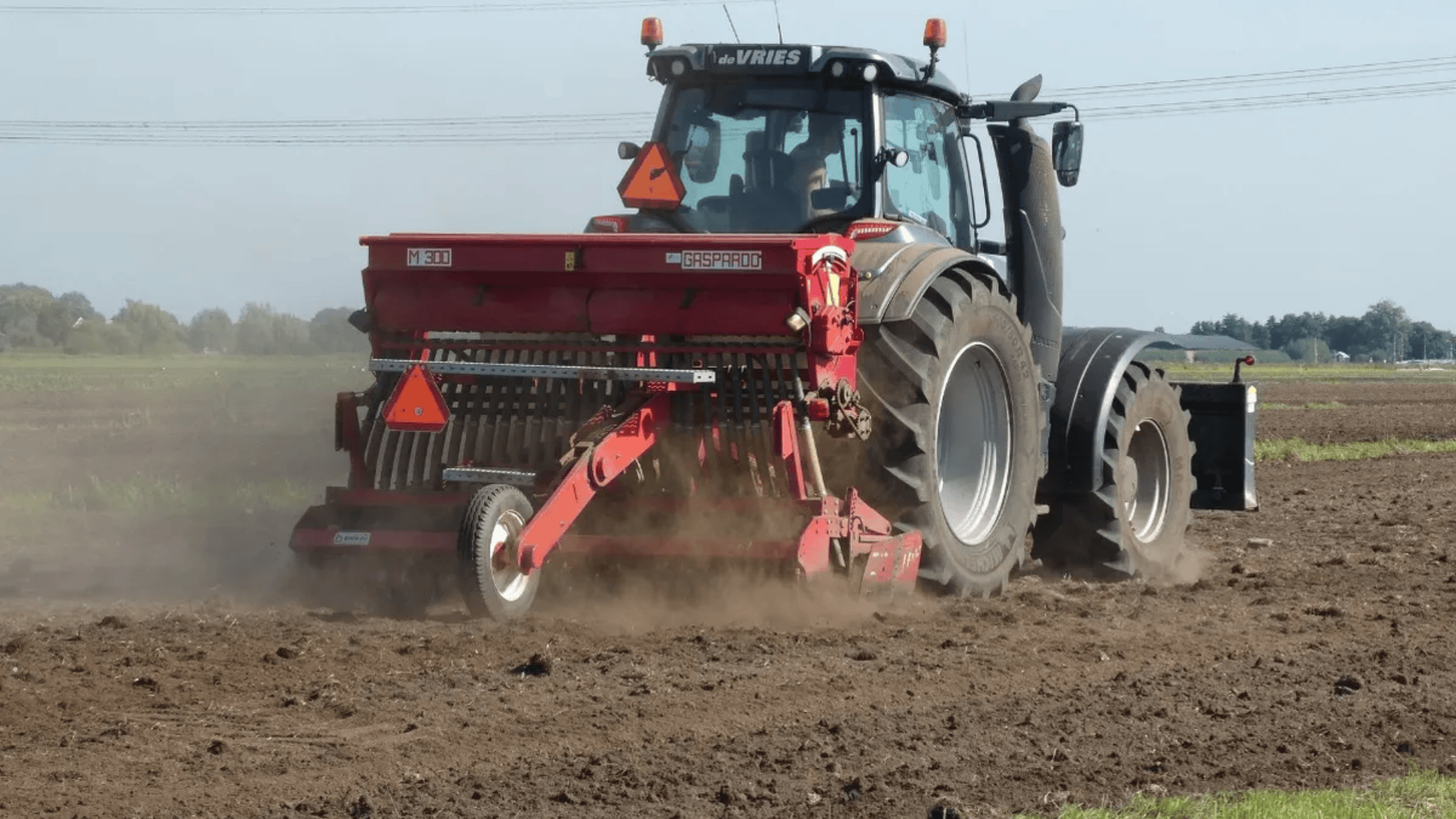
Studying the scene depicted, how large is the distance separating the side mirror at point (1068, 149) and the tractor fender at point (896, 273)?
0.97 m

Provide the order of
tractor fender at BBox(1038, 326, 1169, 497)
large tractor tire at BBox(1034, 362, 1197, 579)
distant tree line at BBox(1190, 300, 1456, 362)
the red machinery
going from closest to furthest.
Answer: the red machinery → tractor fender at BBox(1038, 326, 1169, 497) → large tractor tire at BBox(1034, 362, 1197, 579) → distant tree line at BBox(1190, 300, 1456, 362)

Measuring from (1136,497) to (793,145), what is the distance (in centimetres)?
311

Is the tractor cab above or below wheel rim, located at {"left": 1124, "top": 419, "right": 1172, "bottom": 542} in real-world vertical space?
above

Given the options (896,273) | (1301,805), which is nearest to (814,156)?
(896,273)

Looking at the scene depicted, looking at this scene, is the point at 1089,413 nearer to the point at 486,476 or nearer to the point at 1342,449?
the point at 486,476

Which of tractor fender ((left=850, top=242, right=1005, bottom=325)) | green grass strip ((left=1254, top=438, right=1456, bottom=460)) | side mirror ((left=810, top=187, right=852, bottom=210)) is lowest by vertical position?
green grass strip ((left=1254, top=438, right=1456, bottom=460))

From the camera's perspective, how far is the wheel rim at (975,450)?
25.7ft

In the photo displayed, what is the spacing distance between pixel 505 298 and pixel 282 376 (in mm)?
5532

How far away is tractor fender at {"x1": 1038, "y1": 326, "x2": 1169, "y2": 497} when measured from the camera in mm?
8664

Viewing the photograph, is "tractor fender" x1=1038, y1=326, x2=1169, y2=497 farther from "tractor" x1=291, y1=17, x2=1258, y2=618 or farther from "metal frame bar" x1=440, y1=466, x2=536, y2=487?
"metal frame bar" x1=440, y1=466, x2=536, y2=487

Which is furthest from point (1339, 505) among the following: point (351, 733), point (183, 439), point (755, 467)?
point (183, 439)

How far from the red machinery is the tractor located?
1cm

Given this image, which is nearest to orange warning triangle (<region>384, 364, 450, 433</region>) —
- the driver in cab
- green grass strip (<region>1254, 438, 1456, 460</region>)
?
the driver in cab

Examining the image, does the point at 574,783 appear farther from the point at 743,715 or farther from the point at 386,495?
the point at 386,495
